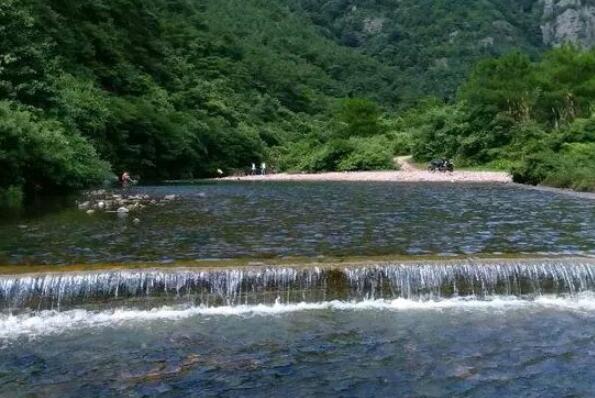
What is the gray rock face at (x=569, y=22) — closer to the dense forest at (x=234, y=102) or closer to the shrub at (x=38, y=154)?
the dense forest at (x=234, y=102)

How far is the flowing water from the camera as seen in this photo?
8102mm

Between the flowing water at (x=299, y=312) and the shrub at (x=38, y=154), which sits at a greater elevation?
the shrub at (x=38, y=154)

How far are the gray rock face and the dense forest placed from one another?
18169mm

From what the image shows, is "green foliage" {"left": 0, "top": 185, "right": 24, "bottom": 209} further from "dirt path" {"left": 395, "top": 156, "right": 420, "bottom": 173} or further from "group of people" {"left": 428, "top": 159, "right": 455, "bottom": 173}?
"dirt path" {"left": 395, "top": 156, "right": 420, "bottom": 173}

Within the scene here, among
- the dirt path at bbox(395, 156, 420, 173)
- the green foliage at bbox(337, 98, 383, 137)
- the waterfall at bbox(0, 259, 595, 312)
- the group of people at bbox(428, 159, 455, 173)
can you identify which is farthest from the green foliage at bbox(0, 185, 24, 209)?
the green foliage at bbox(337, 98, 383, 137)

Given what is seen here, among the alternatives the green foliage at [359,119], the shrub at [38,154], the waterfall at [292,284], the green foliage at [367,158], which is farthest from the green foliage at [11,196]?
the green foliage at [359,119]

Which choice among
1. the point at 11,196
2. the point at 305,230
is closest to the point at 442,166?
the point at 11,196

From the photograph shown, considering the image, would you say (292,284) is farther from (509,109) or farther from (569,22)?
(569,22)

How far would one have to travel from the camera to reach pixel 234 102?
84.8 m

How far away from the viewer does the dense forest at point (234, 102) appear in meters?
30.1

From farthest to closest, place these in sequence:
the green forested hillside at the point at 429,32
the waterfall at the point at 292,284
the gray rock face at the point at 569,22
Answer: the gray rock face at the point at 569,22 → the green forested hillside at the point at 429,32 → the waterfall at the point at 292,284

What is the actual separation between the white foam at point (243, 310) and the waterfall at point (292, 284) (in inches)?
6.8

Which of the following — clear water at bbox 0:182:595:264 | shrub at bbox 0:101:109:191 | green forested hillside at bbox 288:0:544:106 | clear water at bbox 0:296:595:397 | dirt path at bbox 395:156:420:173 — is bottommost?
dirt path at bbox 395:156:420:173

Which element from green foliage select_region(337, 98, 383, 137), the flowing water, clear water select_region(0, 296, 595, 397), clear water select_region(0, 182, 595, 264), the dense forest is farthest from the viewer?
green foliage select_region(337, 98, 383, 137)
